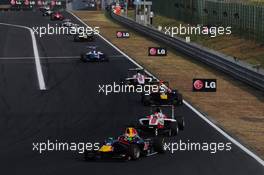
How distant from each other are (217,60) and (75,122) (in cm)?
1861

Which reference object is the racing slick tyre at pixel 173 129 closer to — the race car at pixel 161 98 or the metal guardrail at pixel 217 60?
the race car at pixel 161 98

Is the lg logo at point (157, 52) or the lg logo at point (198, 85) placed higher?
the lg logo at point (198, 85)

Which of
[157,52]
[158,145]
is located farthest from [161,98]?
[157,52]

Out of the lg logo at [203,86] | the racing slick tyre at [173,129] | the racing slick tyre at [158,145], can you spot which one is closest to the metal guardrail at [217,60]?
the lg logo at [203,86]

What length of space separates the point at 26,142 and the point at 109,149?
3384 millimetres

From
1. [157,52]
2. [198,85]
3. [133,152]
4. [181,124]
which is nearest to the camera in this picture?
[133,152]

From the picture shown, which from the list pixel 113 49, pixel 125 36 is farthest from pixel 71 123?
pixel 125 36

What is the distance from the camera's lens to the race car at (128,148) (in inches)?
827

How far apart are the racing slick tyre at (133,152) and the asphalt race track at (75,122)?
21 cm

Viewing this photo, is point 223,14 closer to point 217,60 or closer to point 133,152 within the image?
point 217,60

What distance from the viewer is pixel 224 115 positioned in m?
29.4

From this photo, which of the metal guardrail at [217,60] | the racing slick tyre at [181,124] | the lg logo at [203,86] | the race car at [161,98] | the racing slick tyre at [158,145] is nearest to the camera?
the racing slick tyre at [158,145]

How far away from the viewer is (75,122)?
27.0 metres

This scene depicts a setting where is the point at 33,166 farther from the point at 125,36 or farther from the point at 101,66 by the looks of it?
the point at 125,36
